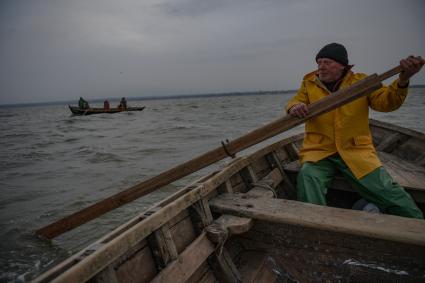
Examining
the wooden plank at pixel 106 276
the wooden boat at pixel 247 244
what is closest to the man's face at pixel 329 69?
the wooden boat at pixel 247 244

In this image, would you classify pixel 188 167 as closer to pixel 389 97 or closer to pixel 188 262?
pixel 188 262

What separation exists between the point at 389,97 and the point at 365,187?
2.79 ft

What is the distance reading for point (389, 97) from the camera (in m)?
2.45

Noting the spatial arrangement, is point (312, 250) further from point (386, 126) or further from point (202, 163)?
point (386, 126)

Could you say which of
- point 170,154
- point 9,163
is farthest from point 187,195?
point 9,163

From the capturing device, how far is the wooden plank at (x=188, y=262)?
172 centimetres

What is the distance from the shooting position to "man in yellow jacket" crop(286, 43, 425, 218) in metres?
2.45

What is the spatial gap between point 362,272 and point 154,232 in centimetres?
155

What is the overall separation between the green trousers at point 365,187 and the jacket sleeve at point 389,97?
578mm

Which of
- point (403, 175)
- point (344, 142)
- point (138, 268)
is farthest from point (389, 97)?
point (138, 268)

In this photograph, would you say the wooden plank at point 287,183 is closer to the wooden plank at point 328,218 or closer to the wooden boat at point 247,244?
the wooden boat at point 247,244

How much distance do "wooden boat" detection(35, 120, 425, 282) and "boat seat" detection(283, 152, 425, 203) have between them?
980 mm

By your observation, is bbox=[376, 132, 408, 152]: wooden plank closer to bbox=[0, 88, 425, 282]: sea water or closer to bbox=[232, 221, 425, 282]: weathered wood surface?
bbox=[232, 221, 425, 282]: weathered wood surface

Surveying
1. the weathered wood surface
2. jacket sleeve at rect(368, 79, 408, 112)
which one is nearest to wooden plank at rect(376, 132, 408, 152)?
jacket sleeve at rect(368, 79, 408, 112)
